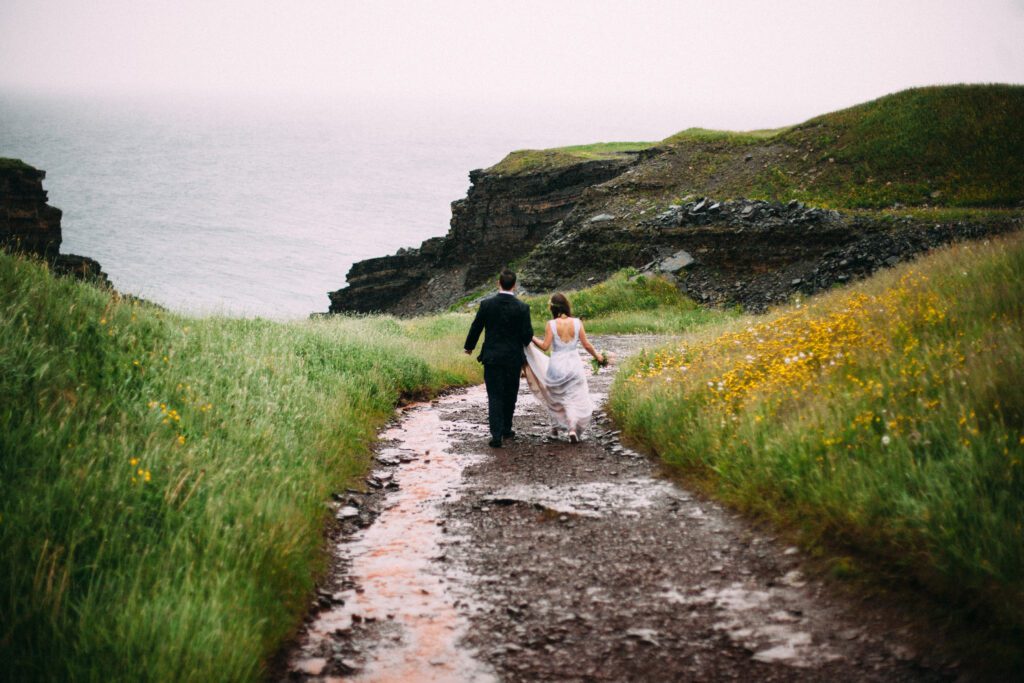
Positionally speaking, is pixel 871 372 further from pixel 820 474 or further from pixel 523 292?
pixel 523 292

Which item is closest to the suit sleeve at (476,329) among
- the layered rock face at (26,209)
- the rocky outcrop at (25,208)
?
the rocky outcrop at (25,208)

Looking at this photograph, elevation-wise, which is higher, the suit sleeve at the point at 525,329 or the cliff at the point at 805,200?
the cliff at the point at 805,200

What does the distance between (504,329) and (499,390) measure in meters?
0.95

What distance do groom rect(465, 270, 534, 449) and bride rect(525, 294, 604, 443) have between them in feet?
1.21

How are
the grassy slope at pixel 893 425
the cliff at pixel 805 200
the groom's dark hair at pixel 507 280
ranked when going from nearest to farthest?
the grassy slope at pixel 893 425 → the groom's dark hair at pixel 507 280 → the cliff at pixel 805 200

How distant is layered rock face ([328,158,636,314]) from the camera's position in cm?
5931

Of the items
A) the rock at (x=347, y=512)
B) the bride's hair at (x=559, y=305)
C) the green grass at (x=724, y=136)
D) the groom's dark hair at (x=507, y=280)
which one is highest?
the green grass at (x=724, y=136)

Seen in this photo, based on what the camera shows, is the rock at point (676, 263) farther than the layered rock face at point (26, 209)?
No

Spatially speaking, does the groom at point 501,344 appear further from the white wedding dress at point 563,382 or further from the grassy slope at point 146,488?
the grassy slope at point 146,488

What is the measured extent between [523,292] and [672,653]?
37.3m

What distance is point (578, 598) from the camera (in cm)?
495

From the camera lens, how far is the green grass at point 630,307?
2691 centimetres

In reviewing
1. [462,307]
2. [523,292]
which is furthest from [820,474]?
[462,307]

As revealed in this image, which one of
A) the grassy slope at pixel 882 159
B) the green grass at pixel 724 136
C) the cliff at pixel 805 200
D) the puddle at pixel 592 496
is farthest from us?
the green grass at pixel 724 136
